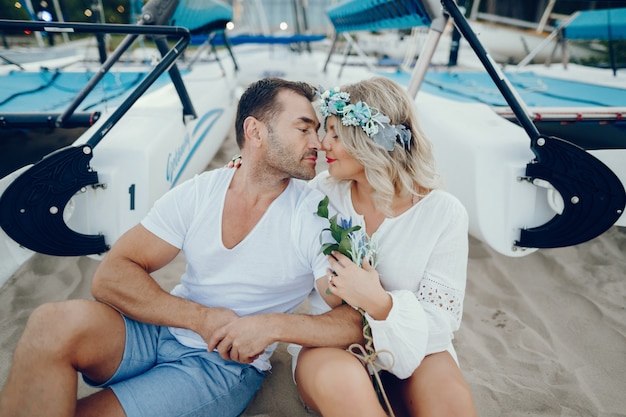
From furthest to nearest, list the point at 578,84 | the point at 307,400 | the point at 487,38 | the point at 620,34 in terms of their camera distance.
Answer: the point at 487,38 → the point at 620,34 → the point at 578,84 → the point at 307,400

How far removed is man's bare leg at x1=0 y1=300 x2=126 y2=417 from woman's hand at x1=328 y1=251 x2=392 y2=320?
2.64 feet

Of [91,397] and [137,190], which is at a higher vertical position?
[137,190]

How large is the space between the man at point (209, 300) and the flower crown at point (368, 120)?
0.51 ft

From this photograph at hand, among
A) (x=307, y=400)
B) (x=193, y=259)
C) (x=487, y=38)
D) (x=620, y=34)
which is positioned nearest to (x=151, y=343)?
(x=193, y=259)

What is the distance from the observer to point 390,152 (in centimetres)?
173

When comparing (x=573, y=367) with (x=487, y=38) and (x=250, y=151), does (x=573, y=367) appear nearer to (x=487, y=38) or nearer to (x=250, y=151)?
(x=250, y=151)

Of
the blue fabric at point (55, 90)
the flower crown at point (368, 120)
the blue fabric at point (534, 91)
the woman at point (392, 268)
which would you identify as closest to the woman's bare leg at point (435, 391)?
the woman at point (392, 268)

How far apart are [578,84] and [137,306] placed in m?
4.79

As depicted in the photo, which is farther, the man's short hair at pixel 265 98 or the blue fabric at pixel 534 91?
the blue fabric at pixel 534 91

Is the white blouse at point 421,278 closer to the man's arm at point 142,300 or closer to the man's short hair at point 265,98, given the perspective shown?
the man's arm at point 142,300

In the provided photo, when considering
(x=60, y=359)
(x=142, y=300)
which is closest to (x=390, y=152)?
(x=142, y=300)

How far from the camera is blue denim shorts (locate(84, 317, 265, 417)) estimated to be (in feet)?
4.75

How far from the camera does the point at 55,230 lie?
195 cm

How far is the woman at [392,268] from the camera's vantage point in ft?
4.61
